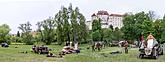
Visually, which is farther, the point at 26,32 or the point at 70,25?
the point at 26,32

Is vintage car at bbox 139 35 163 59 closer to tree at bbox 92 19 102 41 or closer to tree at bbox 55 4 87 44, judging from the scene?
tree at bbox 55 4 87 44

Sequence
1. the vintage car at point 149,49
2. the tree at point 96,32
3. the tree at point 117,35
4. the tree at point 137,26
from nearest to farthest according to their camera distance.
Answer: the vintage car at point 149,49
the tree at point 137,26
the tree at point 96,32
the tree at point 117,35

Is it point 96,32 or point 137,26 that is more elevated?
point 137,26

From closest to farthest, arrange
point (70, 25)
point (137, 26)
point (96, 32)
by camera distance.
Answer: point (70, 25) → point (137, 26) → point (96, 32)

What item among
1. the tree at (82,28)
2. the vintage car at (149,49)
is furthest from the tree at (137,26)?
the vintage car at (149,49)

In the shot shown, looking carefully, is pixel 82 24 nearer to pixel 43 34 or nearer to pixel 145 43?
pixel 43 34

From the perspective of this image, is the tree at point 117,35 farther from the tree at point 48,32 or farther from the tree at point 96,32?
the tree at point 48,32

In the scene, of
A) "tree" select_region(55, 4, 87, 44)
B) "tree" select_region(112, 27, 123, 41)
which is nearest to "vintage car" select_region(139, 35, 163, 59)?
"tree" select_region(55, 4, 87, 44)

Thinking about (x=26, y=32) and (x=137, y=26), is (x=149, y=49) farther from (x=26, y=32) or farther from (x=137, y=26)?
(x=26, y=32)

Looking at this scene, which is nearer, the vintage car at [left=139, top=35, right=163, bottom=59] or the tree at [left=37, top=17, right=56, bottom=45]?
the vintage car at [left=139, top=35, right=163, bottom=59]

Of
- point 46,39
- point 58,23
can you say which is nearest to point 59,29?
point 58,23

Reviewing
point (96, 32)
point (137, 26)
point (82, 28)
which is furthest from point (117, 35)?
point (82, 28)

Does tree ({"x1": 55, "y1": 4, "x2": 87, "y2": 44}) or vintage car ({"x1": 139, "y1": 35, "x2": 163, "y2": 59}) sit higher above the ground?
tree ({"x1": 55, "y1": 4, "x2": 87, "y2": 44})

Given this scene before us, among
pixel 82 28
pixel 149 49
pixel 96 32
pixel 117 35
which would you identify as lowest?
pixel 149 49
